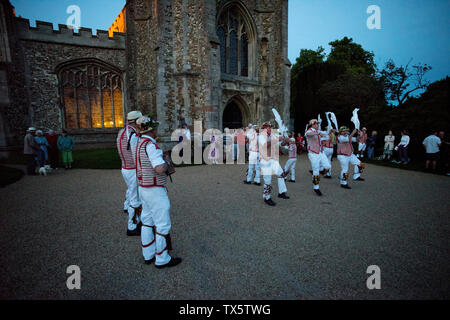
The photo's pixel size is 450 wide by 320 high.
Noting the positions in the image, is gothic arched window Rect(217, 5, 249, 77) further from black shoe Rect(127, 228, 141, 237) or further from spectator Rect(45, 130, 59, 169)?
black shoe Rect(127, 228, 141, 237)

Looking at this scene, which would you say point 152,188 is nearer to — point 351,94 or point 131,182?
point 131,182

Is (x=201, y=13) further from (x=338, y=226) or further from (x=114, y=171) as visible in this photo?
(x=338, y=226)

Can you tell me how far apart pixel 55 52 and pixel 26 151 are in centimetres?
1102

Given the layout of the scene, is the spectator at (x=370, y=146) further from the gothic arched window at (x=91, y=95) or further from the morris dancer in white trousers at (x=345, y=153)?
the gothic arched window at (x=91, y=95)

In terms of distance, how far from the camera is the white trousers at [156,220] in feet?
10.1

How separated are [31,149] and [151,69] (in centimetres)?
888

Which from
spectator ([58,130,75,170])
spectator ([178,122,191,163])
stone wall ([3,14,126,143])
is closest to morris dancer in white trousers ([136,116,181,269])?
spectator ([58,130,75,170])

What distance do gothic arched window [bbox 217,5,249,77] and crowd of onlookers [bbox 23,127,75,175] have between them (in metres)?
11.3

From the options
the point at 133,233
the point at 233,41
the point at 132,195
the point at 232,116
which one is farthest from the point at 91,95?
the point at 133,233

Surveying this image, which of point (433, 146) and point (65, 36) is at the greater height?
point (65, 36)

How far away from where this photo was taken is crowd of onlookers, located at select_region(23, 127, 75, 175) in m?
9.14

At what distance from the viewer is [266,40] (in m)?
17.3

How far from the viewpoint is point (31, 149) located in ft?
30.1
